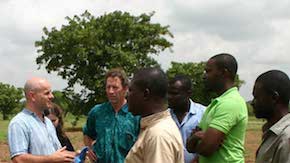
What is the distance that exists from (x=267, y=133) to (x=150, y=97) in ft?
2.69

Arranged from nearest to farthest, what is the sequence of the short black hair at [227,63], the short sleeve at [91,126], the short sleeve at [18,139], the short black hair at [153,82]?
the short black hair at [153,82]
the short black hair at [227,63]
the short sleeve at [18,139]
the short sleeve at [91,126]

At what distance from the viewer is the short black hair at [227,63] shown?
4.73 meters

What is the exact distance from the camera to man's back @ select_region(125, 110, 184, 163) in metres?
3.42

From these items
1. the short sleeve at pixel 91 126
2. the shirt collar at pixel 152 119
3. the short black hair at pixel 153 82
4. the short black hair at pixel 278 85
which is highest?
the short black hair at pixel 153 82

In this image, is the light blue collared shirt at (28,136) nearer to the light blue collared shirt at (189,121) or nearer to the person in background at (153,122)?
the light blue collared shirt at (189,121)

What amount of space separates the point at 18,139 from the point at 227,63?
2.01 m

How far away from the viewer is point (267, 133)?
371cm

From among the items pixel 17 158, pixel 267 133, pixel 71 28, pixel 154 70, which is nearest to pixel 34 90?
pixel 17 158

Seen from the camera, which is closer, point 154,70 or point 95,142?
point 154,70

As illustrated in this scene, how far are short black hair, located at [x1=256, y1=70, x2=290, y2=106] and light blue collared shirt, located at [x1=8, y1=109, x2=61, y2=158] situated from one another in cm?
233

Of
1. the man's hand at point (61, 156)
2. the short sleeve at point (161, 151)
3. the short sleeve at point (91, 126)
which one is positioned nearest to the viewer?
the short sleeve at point (161, 151)

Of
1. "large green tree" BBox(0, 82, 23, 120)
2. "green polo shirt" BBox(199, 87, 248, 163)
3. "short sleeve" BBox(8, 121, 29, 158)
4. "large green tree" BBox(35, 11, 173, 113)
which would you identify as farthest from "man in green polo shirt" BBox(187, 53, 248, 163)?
"large green tree" BBox(0, 82, 23, 120)

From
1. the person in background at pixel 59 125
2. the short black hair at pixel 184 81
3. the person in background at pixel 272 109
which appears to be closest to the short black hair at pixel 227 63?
the person in background at pixel 272 109

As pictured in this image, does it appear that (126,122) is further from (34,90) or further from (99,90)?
(99,90)
